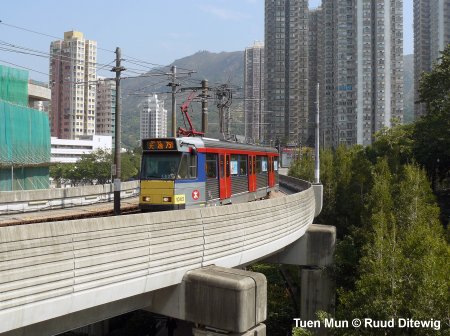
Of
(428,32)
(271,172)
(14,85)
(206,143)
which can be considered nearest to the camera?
(206,143)

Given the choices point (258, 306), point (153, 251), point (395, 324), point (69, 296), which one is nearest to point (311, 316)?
point (395, 324)

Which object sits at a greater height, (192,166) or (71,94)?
(71,94)

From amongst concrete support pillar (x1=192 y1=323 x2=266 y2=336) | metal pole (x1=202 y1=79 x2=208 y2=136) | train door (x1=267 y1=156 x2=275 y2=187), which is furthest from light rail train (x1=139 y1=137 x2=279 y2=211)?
train door (x1=267 y1=156 x2=275 y2=187)

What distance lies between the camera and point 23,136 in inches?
1709

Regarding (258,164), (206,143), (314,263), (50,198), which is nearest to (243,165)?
(258,164)

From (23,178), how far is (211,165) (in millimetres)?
30480

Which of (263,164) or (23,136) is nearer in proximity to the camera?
(263,164)

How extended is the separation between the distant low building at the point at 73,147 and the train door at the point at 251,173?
332 feet

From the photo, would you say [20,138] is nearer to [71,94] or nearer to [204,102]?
[204,102]

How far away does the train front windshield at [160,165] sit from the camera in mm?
16922

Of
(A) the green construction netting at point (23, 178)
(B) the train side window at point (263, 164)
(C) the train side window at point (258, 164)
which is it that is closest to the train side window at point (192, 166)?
(C) the train side window at point (258, 164)

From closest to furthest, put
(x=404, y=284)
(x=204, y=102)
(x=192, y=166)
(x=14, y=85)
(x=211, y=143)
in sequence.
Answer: (x=404, y=284), (x=192, y=166), (x=211, y=143), (x=204, y=102), (x=14, y=85)

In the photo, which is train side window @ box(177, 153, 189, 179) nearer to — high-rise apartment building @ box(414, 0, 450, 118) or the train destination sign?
the train destination sign

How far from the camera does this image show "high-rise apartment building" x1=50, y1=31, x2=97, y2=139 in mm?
68719
